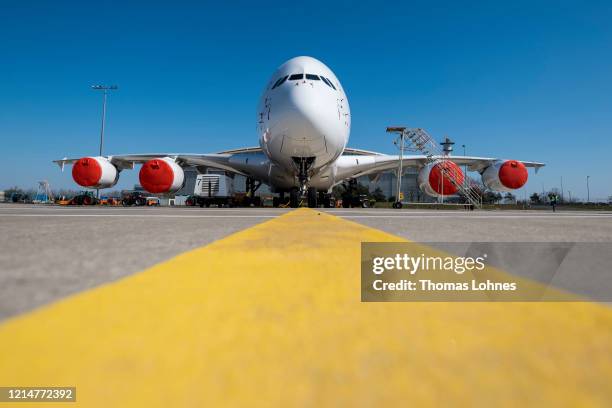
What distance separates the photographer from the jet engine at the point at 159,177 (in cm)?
1321

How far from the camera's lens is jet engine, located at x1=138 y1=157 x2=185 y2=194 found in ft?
43.3


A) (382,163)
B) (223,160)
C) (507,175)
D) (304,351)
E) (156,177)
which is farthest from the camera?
(382,163)

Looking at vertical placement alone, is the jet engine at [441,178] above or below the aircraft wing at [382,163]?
below

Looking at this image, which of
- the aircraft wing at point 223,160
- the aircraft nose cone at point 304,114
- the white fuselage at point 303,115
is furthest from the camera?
the aircraft wing at point 223,160

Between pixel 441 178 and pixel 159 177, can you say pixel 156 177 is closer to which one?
pixel 159 177

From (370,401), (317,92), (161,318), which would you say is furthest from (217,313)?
(317,92)

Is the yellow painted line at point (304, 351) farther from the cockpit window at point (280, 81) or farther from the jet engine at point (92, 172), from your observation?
the jet engine at point (92, 172)

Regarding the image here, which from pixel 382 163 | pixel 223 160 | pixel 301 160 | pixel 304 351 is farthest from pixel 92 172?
pixel 304 351

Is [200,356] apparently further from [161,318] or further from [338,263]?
[338,263]

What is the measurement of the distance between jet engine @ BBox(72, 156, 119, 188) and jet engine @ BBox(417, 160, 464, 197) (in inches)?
540

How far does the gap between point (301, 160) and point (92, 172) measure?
9436 millimetres

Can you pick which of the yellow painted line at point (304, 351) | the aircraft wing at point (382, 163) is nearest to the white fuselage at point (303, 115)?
the aircraft wing at point (382, 163)

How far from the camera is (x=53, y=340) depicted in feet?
1.67

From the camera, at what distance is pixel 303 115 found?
8.85 metres
